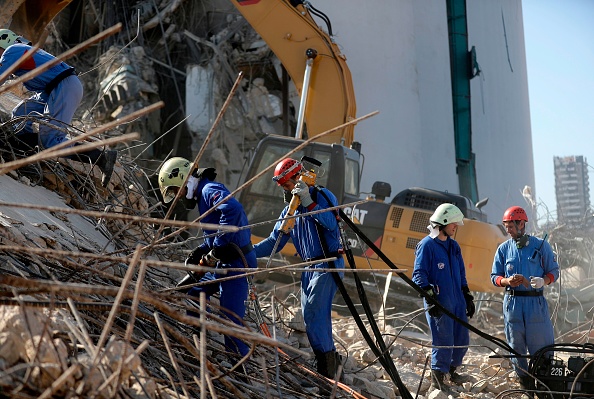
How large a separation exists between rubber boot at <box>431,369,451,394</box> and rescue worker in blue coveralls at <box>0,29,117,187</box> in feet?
9.75

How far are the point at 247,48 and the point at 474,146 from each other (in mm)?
6554

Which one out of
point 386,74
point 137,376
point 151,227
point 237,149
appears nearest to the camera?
point 137,376

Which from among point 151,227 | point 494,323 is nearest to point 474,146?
point 494,323

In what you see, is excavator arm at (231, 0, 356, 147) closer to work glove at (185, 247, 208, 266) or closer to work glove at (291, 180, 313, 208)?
work glove at (291, 180, 313, 208)

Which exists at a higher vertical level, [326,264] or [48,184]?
[48,184]

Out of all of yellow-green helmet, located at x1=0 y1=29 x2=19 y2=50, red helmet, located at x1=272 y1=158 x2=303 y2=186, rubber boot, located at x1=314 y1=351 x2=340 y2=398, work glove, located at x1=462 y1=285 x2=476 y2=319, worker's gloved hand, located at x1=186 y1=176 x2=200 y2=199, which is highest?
yellow-green helmet, located at x1=0 y1=29 x2=19 y2=50

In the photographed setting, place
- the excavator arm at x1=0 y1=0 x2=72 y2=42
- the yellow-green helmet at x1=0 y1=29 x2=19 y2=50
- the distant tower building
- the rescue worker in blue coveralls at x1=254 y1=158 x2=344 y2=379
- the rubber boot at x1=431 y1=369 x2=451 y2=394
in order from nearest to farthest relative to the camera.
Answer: the rescue worker in blue coveralls at x1=254 y1=158 x2=344 y2=379 → the yellow-green helmet at x1=0 y1=29 x2=19 y2=50 → the rubber boot at x1=431 y1=369 x2=451 y2=394 → the excavator arm at x1=0 y1=0 x2=72 y2=42 → the distant tower building

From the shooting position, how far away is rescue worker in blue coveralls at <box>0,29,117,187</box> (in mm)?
6422

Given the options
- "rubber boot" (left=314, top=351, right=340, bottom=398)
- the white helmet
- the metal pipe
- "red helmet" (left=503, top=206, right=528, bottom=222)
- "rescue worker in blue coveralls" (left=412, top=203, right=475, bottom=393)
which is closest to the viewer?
"rubber boot" (left=314, top=351, right=340, bottom=398)

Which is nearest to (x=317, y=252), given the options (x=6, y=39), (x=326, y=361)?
(x=326, y=361)

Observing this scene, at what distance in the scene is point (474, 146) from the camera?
20344 millimetres

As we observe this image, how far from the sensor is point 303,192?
622cm

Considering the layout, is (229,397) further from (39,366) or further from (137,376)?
(39,366)

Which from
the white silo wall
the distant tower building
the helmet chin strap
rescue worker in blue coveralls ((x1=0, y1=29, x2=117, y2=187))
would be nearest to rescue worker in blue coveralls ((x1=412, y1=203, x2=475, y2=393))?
Result: the helmet chin strap
